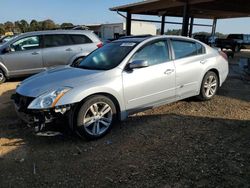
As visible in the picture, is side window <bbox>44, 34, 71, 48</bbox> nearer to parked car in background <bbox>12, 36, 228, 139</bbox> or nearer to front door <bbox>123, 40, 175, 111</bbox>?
Result: parked car in background <bbox>12, 36, 228, 139</bbox>

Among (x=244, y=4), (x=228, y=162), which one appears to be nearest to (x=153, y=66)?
(x=228, y=162)

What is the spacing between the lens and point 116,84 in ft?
13.4

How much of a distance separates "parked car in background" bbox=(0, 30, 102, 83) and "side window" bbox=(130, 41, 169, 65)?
171 inches

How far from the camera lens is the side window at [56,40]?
8641 millimetres

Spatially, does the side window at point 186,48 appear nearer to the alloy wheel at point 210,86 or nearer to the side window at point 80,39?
the alloy wheel at point 210,86

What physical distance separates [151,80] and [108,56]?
93 cm

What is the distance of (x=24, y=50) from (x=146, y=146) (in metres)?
6.28

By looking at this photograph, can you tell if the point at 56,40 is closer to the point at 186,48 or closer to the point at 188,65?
the point at 186,48

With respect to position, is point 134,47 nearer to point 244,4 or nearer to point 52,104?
point 52,104

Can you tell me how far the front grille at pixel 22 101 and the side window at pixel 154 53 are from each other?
70.6 inches

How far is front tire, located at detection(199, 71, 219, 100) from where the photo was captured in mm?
5676

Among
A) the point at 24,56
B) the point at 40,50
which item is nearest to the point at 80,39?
the point at 40,50

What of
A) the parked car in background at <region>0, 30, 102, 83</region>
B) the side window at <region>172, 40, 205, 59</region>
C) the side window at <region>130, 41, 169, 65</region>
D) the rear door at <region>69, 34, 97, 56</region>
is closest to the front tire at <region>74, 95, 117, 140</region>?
the side window at <region>130, 41, 169, 65</region>

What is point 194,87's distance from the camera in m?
5.43
